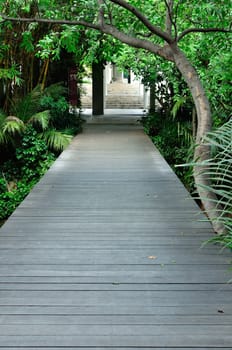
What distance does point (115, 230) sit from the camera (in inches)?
167

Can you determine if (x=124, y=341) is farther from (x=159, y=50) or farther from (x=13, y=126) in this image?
(x=13, y=126)

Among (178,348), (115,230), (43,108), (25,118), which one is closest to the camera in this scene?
(178,348)

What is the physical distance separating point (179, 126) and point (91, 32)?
5.16 m

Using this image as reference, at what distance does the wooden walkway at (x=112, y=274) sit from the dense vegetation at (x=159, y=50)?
1.48 feet

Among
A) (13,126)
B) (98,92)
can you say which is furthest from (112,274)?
(98,92)

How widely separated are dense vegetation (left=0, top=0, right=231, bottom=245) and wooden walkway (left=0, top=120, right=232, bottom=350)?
45 cm

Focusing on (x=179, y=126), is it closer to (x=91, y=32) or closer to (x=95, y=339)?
(x=91, y=32)

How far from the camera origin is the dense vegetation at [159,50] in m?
4.55

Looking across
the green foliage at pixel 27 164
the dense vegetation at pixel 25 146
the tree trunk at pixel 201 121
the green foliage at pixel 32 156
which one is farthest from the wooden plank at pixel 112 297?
the green foliage at pixel 32 156

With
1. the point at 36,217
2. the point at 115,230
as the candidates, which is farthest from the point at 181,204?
the point at 36,217

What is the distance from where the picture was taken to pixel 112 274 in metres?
3.20

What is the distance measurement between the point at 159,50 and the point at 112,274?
8.03ft

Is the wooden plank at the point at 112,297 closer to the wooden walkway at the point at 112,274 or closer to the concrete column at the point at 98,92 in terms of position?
the wooden walkway at the point at 112,274

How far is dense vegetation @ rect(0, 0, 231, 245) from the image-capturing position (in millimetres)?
4551
